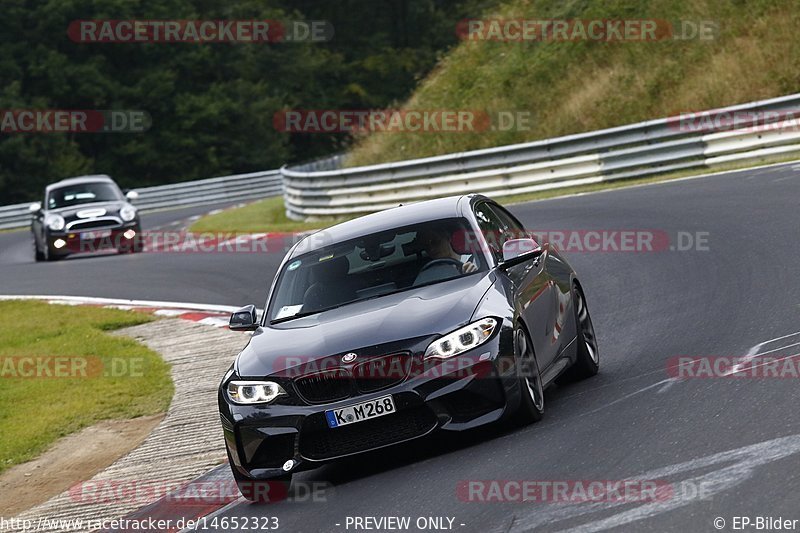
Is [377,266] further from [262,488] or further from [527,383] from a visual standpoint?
[262,488]

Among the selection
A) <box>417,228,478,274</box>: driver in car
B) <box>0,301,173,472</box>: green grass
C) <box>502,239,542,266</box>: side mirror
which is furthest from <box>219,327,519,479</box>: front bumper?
<box>0,301,173,472</box>: green grass

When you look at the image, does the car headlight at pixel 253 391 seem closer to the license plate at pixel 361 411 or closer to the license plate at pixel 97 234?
the license plate at pixel 361 411

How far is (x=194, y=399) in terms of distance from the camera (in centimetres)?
1156

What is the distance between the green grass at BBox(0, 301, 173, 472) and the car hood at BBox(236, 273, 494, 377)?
3140mm

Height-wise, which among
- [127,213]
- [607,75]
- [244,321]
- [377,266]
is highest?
[377,266]

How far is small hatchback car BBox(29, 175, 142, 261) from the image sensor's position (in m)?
26.8

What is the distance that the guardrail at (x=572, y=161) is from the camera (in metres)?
22.1

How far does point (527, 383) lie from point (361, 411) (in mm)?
1047

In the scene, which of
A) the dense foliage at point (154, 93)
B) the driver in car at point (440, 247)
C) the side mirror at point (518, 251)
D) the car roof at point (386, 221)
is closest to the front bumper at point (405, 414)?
the side mirror at point (518, 251)

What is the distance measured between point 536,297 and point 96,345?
7.79 m

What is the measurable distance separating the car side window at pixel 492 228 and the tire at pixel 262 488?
2.06 meters

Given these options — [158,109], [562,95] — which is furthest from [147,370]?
[158,109]

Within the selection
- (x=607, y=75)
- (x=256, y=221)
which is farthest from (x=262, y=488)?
(x=256, y=221)

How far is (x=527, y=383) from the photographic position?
8.04 m
